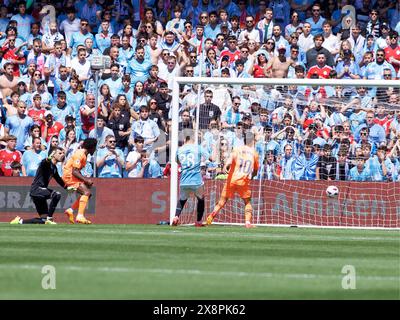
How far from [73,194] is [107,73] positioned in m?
3.48

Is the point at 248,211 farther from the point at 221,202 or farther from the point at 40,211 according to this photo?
the point at 40,211

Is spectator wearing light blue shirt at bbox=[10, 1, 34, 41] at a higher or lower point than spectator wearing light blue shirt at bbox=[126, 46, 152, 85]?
higher

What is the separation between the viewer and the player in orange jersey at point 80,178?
24.2 m

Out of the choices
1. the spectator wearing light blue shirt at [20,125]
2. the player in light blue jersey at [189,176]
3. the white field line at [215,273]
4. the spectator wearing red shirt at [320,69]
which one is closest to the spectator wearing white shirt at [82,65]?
the spectator wearing light blue shirt at [20,125]

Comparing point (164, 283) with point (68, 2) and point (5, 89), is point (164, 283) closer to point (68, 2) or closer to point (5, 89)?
point (5, 89)


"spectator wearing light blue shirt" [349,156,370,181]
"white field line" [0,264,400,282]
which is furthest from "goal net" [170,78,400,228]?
"white field line" [0,264,400,282]

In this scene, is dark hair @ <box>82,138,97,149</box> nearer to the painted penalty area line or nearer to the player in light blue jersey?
the player in light blue jersey

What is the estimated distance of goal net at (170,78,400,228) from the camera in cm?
2466

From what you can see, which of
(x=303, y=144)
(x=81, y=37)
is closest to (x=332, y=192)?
(x=303, y=144)

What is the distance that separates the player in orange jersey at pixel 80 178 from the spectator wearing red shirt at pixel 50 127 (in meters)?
2.68

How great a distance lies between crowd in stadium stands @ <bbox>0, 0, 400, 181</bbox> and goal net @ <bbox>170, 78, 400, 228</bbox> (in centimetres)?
3

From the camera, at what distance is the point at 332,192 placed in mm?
24750

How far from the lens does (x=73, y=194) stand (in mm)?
26266

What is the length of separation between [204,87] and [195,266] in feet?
50.2
